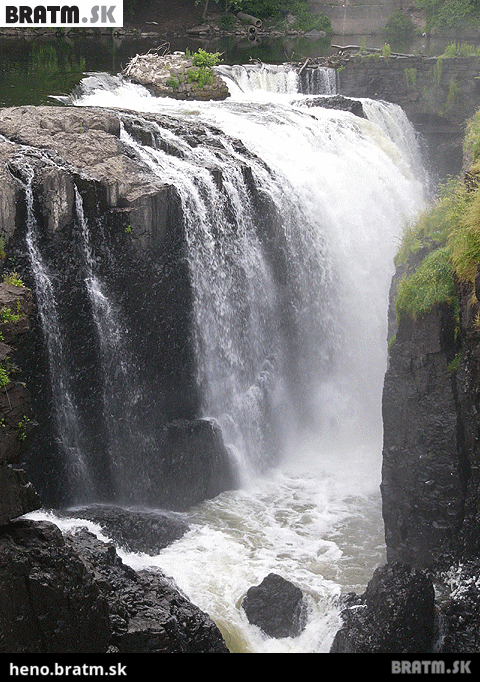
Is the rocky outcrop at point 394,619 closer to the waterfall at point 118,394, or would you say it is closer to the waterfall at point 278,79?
the waterfall at point 118,394

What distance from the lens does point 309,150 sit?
19.0 meters

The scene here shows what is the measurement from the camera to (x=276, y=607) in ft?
33.4

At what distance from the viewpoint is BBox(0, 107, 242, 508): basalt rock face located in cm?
1220

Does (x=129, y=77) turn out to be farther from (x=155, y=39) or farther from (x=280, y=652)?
(x=280, y=652)

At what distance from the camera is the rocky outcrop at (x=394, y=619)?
9.36 m

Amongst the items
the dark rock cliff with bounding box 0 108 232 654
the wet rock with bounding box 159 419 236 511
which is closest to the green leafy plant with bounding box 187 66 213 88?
the dark rock cliff with bounding box 0 108 232 654

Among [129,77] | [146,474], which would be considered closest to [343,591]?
[146,474]

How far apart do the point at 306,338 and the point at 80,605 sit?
8.98 m

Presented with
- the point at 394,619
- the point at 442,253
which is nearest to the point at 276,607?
the point at 394,619

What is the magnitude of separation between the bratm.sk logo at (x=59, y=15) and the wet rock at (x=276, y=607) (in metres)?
28.1

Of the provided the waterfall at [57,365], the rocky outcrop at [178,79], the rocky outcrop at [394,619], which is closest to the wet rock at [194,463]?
the waterfall at [57,365]

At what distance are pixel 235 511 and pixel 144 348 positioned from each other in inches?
130

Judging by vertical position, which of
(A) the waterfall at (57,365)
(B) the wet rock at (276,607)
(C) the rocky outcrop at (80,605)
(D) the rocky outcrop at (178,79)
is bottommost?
(B) the wet rock at (276,607)

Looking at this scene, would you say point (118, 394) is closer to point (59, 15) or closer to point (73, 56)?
point (73, 56)
